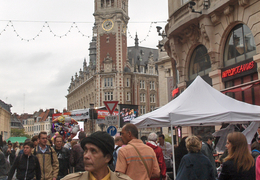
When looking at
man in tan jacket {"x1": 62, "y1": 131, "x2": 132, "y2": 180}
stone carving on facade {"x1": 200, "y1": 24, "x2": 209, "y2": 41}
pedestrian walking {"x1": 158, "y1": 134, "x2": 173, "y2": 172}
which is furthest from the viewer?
stone carving on facade {"x1": 200, "y1": 24, "x2": 209, "y2": 41}

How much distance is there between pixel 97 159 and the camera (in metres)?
2.63

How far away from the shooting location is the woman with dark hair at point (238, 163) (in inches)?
166

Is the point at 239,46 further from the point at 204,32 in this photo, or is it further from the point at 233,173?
the point at 233,173

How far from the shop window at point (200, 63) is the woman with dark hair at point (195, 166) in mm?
12335

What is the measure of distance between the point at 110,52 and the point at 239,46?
1981 inches

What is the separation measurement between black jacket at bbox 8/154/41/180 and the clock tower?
184 feet

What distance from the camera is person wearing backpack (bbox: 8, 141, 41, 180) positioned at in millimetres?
6625

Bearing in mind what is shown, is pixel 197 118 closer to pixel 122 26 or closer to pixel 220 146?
pixel 220 146

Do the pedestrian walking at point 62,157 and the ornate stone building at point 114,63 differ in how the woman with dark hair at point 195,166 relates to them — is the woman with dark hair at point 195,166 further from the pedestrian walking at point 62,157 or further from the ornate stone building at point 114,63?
the ornate stone building at point 114,63

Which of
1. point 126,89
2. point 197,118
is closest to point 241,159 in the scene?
point 197,118

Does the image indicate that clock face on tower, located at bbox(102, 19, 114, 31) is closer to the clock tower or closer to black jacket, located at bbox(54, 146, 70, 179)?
the clock tower

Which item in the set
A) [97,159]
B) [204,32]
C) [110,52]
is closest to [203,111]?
[97,159]

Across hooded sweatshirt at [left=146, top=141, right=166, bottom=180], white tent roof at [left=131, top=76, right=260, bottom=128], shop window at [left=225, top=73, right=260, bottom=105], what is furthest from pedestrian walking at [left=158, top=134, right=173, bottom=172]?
shop window at [left=225, top=73, right=260, bottom=105]

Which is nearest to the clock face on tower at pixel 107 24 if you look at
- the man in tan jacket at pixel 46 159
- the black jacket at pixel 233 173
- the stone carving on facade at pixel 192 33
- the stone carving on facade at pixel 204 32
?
the stone carving on facade at pixel 192 33
